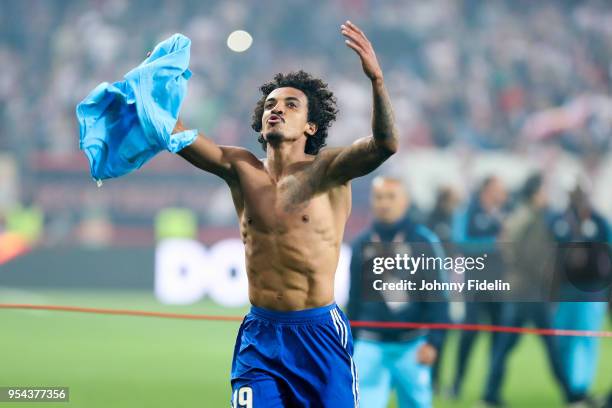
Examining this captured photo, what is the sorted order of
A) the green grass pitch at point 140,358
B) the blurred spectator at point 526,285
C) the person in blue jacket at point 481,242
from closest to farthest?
the green grass pitch at point 140,358 < the blurred spectator at point 526,285 < the person in blue jacket at point 481,242

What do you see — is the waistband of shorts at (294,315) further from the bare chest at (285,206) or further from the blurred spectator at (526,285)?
the blurred spectator at (526,285)

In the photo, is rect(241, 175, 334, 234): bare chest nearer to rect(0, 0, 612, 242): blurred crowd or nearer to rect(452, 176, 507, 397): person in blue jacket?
rect(452, 176, 507, 397): person in blue jacket

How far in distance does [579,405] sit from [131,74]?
14.5 ft

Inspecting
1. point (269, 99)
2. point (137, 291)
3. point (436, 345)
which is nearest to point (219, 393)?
point (436, 345)

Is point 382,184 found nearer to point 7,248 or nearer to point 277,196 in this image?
point 277,196

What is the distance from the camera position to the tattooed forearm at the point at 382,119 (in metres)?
3.39

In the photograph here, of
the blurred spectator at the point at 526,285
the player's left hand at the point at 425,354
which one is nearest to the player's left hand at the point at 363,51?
the player's left hand at the point at 425,354

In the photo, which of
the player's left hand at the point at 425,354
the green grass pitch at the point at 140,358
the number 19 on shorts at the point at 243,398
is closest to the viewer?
the number 19 on shorts at the point at 243,398

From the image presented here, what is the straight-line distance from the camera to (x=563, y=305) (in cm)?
734

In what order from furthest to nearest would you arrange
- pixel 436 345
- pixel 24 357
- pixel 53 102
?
pixel 53 102, pixel 24 357, pixel 436 345

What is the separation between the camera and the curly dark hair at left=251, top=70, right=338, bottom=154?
4020 mm

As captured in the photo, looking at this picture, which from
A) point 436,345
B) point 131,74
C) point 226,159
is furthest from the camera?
point 436,345

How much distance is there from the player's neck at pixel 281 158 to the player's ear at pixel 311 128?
13 cm

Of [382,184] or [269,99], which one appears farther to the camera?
[382,184]
